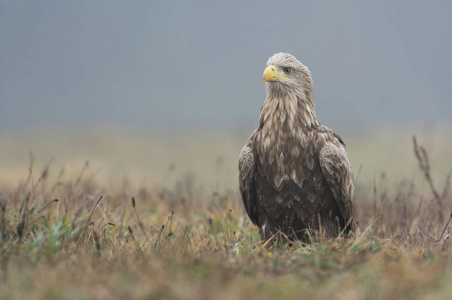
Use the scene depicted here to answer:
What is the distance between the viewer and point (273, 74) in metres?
5.70

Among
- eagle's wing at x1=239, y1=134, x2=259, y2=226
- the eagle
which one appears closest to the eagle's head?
the eagle

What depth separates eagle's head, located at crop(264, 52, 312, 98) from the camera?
5.76 metres

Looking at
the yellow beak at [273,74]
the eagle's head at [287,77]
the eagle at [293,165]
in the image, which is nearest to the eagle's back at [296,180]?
the eagle at [293,165]

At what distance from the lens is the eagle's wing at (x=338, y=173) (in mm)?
5492

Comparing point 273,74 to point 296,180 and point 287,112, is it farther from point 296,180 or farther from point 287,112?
point 296,180

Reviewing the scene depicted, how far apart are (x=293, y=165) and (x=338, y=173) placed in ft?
1.39

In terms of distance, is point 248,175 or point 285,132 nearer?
point 285,132

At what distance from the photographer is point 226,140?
136ft

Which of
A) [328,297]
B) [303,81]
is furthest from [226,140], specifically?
[328,297]

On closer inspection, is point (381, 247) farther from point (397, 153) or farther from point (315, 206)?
point (397, 153)

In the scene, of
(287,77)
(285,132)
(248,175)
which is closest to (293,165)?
(285,132)

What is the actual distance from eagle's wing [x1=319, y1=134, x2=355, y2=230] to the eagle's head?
603 mm

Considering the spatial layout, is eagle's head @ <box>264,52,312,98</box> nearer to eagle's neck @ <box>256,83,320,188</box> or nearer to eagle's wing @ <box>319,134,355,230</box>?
eagle's neck @ <box>256,83,320,188</box>

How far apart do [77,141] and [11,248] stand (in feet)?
105
